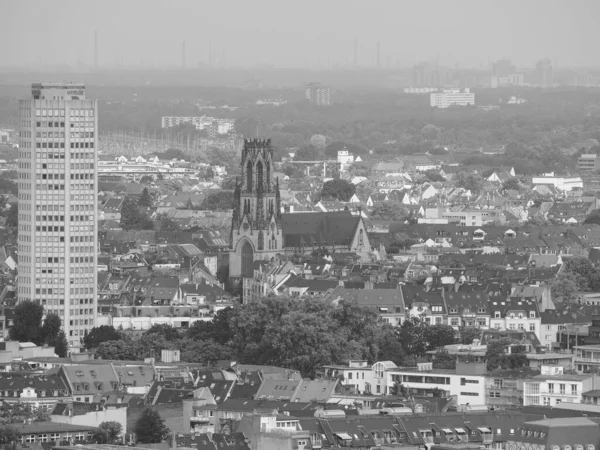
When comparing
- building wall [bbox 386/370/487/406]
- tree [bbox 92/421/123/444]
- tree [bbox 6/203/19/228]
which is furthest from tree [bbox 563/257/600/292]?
tree [bbox 6/203/19/228]

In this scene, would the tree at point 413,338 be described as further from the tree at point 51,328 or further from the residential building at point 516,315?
the tree at point 51,328

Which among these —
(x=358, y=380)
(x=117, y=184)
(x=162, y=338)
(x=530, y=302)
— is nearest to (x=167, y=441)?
(x=358, y=380)

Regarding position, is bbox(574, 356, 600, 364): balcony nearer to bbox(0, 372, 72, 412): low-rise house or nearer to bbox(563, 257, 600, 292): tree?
bbox(0, 372, 72, 412): low-rise house

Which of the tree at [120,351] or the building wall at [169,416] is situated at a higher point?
the building wall at [169,416]

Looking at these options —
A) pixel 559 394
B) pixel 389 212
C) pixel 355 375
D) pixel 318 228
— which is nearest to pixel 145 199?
pixel 389 212

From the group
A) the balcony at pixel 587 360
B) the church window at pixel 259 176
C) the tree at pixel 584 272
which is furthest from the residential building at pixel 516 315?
the church window at pixel 259 176
